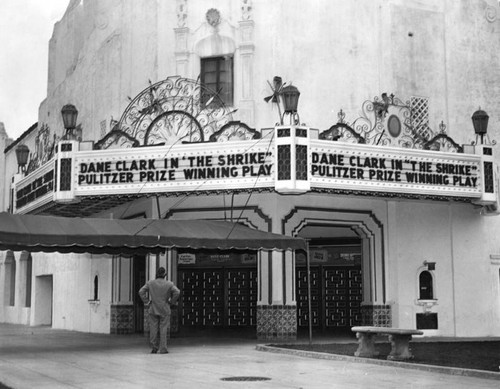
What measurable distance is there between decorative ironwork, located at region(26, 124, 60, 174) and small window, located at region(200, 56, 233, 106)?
577 centimetres

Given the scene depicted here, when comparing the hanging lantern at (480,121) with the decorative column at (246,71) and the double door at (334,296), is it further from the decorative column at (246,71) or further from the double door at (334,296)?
the double door at (334,296)

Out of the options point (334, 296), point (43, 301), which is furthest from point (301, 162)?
point (43, 301)

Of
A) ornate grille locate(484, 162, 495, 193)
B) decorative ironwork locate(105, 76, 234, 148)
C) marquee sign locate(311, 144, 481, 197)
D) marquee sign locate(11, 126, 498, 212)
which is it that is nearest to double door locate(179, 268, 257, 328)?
decorative ironwork locate(105, 76, 234, 148)

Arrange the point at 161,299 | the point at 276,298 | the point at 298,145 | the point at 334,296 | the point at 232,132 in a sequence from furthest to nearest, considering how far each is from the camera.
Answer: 1. the point at 334,296
2. the point at 276,298
3. the point at 232,132
4. the point at 298,145
5. the point at 161,299

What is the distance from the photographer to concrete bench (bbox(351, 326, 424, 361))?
49.1ft

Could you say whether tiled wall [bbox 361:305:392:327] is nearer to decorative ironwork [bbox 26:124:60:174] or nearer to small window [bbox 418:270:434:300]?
small window [bbox 418:270:434:300]

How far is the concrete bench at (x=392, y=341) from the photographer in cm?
1496

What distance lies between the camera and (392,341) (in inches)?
600

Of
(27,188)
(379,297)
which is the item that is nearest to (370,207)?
(379,297)

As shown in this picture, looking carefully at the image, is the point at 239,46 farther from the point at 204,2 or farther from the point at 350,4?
the point at 350,4

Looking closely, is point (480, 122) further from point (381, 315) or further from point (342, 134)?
point (381, 315)

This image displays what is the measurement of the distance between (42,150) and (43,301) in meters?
9.08

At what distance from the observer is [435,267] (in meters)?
24.1

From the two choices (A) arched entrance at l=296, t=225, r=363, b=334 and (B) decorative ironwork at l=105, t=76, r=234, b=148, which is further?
(A) arched entrance at l=296, t=225, r=363, b=334
